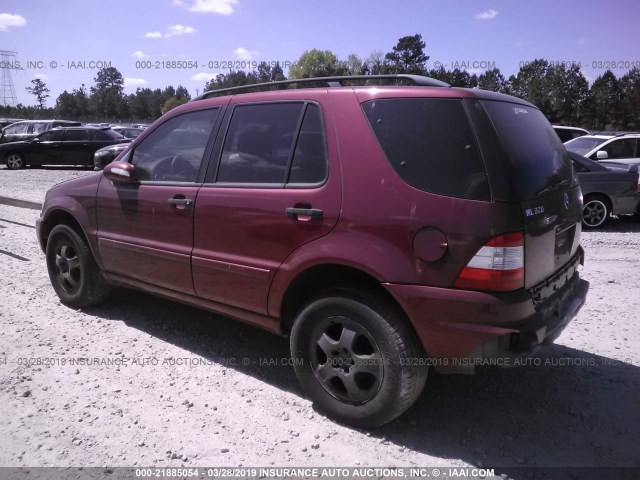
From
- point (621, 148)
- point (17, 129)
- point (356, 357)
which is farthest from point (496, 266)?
point (17, 129)

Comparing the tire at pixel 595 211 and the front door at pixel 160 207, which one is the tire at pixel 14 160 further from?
the tire at pixel 595 211

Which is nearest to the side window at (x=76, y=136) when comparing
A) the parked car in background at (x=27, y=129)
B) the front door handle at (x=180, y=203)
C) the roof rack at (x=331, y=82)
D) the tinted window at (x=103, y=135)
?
the tinted window at (x=103, y=135)

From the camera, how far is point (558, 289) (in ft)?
9.44

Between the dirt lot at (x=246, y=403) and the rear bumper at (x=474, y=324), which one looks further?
the dirt lot at (x=246, y=403)

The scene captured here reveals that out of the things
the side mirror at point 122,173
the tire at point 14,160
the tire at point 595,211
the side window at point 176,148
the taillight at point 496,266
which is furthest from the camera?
the tire at point 14,160

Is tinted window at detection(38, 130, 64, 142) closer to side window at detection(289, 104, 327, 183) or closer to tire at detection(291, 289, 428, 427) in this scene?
side window at detection(289, 104, 327, 183)

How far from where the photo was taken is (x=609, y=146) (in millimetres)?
10578

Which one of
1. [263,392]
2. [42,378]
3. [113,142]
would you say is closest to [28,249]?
[42,378]

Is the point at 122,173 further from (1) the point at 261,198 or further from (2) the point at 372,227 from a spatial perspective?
(2) the point at 372,227

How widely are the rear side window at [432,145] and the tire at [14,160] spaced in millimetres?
20121

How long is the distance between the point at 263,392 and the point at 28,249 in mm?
5327

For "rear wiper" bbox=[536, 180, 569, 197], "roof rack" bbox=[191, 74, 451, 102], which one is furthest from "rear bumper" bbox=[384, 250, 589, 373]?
"roof rack" bbox=[191, 74, 451, 102]

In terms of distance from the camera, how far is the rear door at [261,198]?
2873 millimetres

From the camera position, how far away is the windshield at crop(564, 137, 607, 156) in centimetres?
1039
